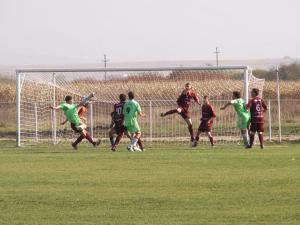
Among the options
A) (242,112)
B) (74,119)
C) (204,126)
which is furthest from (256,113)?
(74,119)

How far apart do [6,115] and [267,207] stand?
33.8 meters

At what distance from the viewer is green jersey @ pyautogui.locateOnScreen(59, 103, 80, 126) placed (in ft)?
97.5

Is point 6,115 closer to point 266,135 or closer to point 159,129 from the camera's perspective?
point 159,129

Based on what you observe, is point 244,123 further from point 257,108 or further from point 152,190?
point 152,190

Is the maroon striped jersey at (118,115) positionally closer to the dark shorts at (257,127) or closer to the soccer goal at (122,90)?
the dark shorts at (257,127)

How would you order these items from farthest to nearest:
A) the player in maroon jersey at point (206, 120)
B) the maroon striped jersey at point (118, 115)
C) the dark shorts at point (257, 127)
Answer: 1. the player in maroon jersey at point (206, 120)
2. the maroon striped jersey at point (118, 115)
3. the dark shorts at point (257, 127)

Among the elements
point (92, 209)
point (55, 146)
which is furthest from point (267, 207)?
point (55, 146)

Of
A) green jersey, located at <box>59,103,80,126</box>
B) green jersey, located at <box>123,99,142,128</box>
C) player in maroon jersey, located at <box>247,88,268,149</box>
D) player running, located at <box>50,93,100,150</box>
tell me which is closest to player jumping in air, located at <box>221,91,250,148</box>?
player in maroon jersey, located at <box>247,88,268,149</box>

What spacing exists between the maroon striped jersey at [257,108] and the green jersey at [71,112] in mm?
5408

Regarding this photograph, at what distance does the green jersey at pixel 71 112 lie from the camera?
29.7 meters

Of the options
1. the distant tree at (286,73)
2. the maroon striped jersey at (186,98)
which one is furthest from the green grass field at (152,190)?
the distant tree at (286,73)

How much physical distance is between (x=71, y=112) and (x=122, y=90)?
9.50 m

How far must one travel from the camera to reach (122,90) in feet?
128

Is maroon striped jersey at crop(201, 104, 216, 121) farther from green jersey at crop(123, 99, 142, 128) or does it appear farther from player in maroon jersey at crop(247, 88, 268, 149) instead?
green jersey at crop(123, 99, 142, 128)
